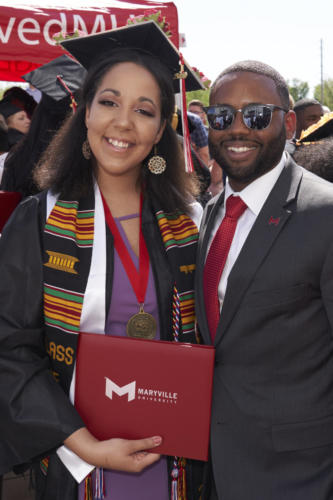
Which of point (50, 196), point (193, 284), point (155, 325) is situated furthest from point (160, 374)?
point (50, 196)

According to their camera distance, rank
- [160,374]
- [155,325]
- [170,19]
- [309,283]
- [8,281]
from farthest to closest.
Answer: [170,19]
[155,325]
[8,281]
[160,374]
[309,283]

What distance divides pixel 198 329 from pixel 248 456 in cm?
51

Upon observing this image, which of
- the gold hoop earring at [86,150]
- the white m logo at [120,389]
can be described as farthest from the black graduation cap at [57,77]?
the white m logo at [120,389]

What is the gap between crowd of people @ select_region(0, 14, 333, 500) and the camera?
1627mm

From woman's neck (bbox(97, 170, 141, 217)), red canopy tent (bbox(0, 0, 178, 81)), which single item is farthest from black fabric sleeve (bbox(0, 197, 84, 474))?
red canopy tent (bbox(0, 0, 178, 81))

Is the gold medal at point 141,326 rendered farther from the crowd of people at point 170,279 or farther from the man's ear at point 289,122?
the man's ear at point 289,122

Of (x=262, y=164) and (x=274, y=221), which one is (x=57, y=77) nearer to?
(x=262, y=164)

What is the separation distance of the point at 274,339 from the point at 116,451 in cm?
66

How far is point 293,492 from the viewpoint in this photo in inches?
64.7

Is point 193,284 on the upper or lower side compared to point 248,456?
upper

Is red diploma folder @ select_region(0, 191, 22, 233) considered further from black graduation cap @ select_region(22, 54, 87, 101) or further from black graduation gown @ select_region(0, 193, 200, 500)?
black graduation gown @ select_region(0, 193, 200, 500)

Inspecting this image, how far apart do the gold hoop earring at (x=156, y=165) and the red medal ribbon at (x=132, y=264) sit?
1.09 ft

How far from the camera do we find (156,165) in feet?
7.69

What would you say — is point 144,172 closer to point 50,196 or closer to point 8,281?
point 50,196
